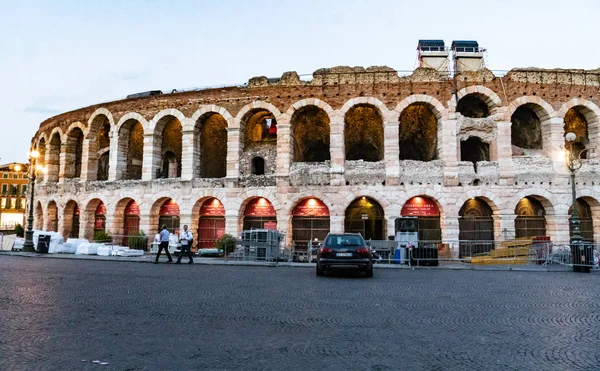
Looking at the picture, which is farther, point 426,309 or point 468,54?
point 468,54

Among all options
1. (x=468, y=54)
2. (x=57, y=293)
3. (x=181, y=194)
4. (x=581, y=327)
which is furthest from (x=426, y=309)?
(x=468, y=54)

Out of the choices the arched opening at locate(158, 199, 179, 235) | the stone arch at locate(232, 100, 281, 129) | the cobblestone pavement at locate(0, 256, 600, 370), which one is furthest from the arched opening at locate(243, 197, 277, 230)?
the cobblestone pavement at locate(0, 256, 600, 370)

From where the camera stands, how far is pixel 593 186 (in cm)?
2173

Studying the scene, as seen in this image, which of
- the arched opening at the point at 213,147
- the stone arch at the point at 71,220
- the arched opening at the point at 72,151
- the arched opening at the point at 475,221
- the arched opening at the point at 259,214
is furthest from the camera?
the arched opening at the point at 72,151

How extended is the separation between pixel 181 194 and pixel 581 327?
2182 centimetres

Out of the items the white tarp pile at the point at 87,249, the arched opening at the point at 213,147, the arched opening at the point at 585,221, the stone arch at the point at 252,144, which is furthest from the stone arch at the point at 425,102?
the white tarp pile at the point at 87,249

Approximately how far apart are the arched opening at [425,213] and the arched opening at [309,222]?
460 centimetres

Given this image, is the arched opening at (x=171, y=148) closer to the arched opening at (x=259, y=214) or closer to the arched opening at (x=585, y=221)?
the arched opening at (x=259, y=214)

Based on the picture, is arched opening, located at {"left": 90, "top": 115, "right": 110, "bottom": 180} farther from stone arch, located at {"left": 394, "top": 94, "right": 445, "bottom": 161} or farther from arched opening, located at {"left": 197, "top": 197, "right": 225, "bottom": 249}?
stone arch, located at {"left": 394, "top": 94, "right": 445, "bottom": 161}

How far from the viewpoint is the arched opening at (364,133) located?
25.4 metres

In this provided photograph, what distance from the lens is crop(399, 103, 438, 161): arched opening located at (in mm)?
24375

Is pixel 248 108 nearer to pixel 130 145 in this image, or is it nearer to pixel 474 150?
pixel 130 145

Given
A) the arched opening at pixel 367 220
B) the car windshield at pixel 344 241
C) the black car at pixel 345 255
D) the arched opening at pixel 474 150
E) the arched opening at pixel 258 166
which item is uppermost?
the arched opening at pixel 474 150

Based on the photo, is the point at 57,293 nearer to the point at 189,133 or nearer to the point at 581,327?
the point at 581,327
